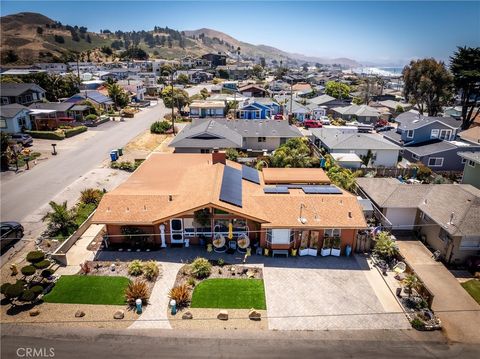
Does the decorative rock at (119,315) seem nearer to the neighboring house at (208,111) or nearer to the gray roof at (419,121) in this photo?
the gray roof at (419,121)

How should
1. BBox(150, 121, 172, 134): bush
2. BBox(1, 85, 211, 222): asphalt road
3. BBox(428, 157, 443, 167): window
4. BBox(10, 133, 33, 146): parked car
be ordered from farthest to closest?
BBox(150, 121, 172, 134): bush, BBox(10, 133, 33, 146): parked car, BBox(428, 157, 443, 167): window, BBox(1, 85, 211, 222): asphalt road

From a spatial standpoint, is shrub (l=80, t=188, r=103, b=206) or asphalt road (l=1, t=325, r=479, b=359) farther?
shrub (l=80, t=188, r=103, b=206)

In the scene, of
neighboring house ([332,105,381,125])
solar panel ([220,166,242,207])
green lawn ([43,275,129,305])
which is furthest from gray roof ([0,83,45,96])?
neighboring house ([332,105,381,125])

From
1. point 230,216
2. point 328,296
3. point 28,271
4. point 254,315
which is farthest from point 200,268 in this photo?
point 28,271

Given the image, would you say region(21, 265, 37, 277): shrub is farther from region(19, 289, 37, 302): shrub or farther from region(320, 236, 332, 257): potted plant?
region(320, 236, 332, 257): potted plant

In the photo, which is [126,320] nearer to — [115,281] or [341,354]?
[115,281]

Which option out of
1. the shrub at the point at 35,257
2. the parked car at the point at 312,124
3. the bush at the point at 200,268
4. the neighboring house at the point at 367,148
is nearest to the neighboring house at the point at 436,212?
the neighboring house at the point at 367,148
